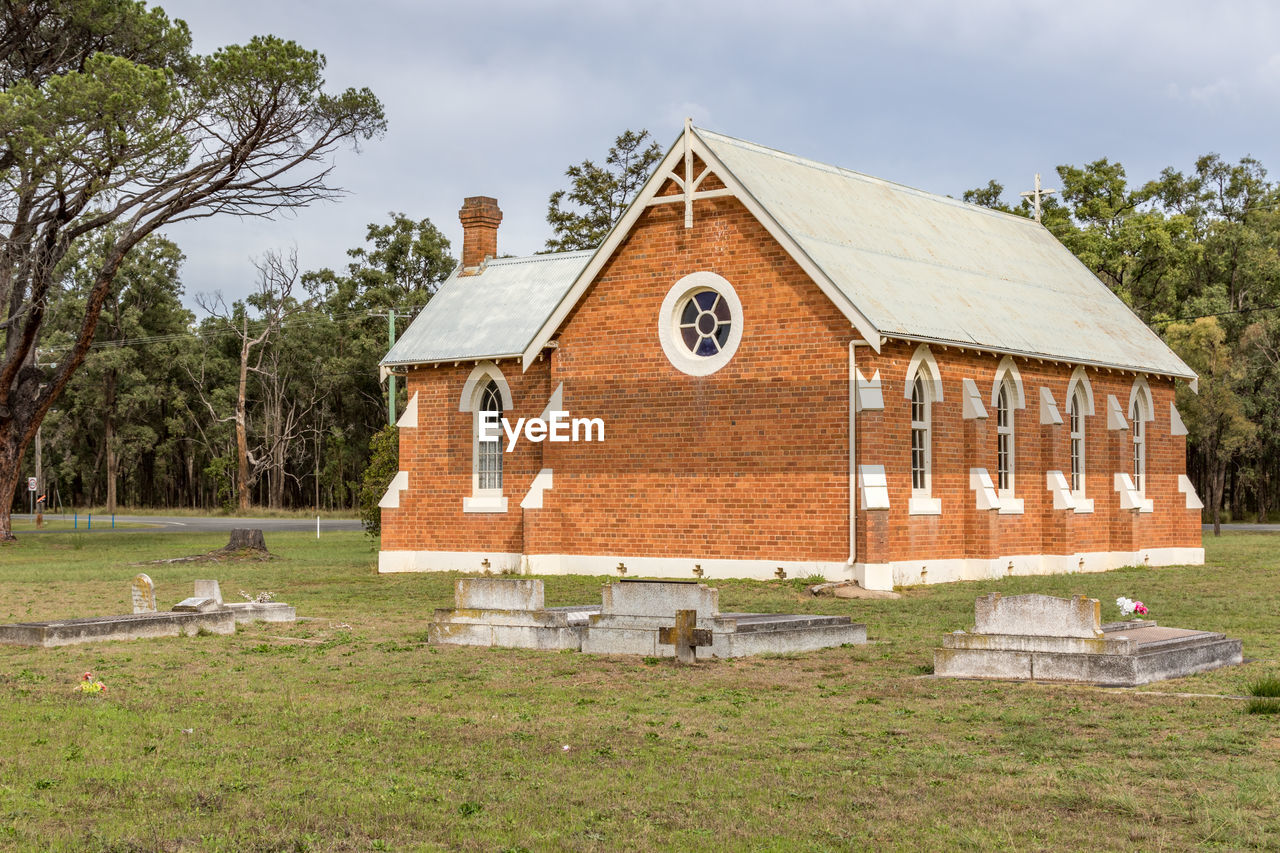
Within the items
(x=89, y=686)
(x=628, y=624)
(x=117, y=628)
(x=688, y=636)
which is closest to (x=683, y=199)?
(x=628, y=624)

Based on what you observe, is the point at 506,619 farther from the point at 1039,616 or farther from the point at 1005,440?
the point at 1005,440

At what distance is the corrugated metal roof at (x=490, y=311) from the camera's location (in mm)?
31703

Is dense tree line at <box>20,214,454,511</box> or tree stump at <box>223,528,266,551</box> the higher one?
dense tree line at <box>20,214,454,511</box>

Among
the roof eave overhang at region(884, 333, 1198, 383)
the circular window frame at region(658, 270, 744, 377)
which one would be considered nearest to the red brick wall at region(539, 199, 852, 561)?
the circular window frame at region(658, 270, 744, 377)

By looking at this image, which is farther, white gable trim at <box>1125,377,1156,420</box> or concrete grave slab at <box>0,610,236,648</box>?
white gable trim at <box>1125,377,1156,420</box>

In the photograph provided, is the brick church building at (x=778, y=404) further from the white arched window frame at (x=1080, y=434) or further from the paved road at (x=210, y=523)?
the paved road at (x=210, y=523)

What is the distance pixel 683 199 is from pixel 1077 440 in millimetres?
11130

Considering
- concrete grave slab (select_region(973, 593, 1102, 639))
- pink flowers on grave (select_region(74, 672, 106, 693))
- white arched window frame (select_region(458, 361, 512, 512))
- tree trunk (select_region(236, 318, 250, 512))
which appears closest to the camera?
pink flowers on grave (select_region(74, 672, 106, 693))

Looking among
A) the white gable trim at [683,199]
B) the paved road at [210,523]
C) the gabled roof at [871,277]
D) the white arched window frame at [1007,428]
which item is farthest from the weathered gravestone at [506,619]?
the paved road at [210,523]

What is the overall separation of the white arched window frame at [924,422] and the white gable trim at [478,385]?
8967mm

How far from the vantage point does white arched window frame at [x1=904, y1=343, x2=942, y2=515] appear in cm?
2691

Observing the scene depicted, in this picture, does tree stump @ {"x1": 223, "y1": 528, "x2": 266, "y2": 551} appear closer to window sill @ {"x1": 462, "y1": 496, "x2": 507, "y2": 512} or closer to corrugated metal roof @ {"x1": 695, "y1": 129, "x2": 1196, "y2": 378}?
window sill @ {"x1": 462, "y1": 496, "x2": 507, "y2": 512}

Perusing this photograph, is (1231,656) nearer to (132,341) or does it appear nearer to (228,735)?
(228,735)

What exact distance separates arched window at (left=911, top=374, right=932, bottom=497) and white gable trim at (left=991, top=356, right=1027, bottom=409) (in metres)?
2.26
